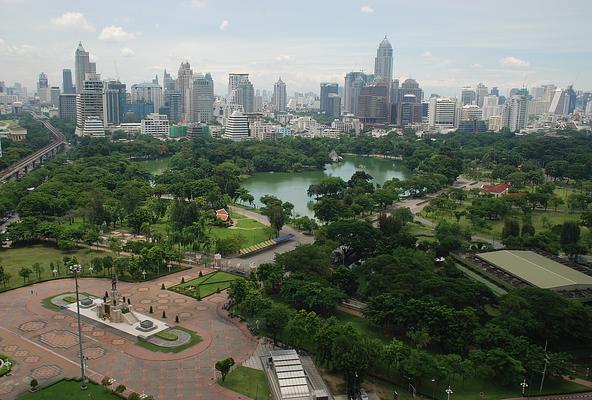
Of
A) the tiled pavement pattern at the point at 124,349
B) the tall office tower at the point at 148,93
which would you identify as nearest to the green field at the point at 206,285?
the tiled pavement pattern at the point at 124,349

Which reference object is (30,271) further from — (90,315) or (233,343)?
(233,343)

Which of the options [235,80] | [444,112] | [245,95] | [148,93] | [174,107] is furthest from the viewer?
[235,80]

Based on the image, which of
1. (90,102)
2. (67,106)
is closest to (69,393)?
(90,102)

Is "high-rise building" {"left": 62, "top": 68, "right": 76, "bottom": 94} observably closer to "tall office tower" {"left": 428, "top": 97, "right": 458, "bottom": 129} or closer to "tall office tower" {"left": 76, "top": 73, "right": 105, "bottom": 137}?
"tall office tower" {"left": 76, "top": 73, "right": 105, "bottom": 137}

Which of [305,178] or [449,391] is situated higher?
[305,178]

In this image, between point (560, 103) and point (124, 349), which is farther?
point (560, 103)

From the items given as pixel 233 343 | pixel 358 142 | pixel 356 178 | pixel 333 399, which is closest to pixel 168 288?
pixel 233 343

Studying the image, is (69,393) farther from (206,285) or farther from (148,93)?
(148,93)

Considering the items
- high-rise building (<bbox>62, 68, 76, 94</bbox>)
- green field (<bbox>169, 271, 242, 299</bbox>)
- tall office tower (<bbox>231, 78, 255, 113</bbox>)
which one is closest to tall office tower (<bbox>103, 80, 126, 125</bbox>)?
tall office tower (<bbox>231, 78, 255, 113</bbox>)
